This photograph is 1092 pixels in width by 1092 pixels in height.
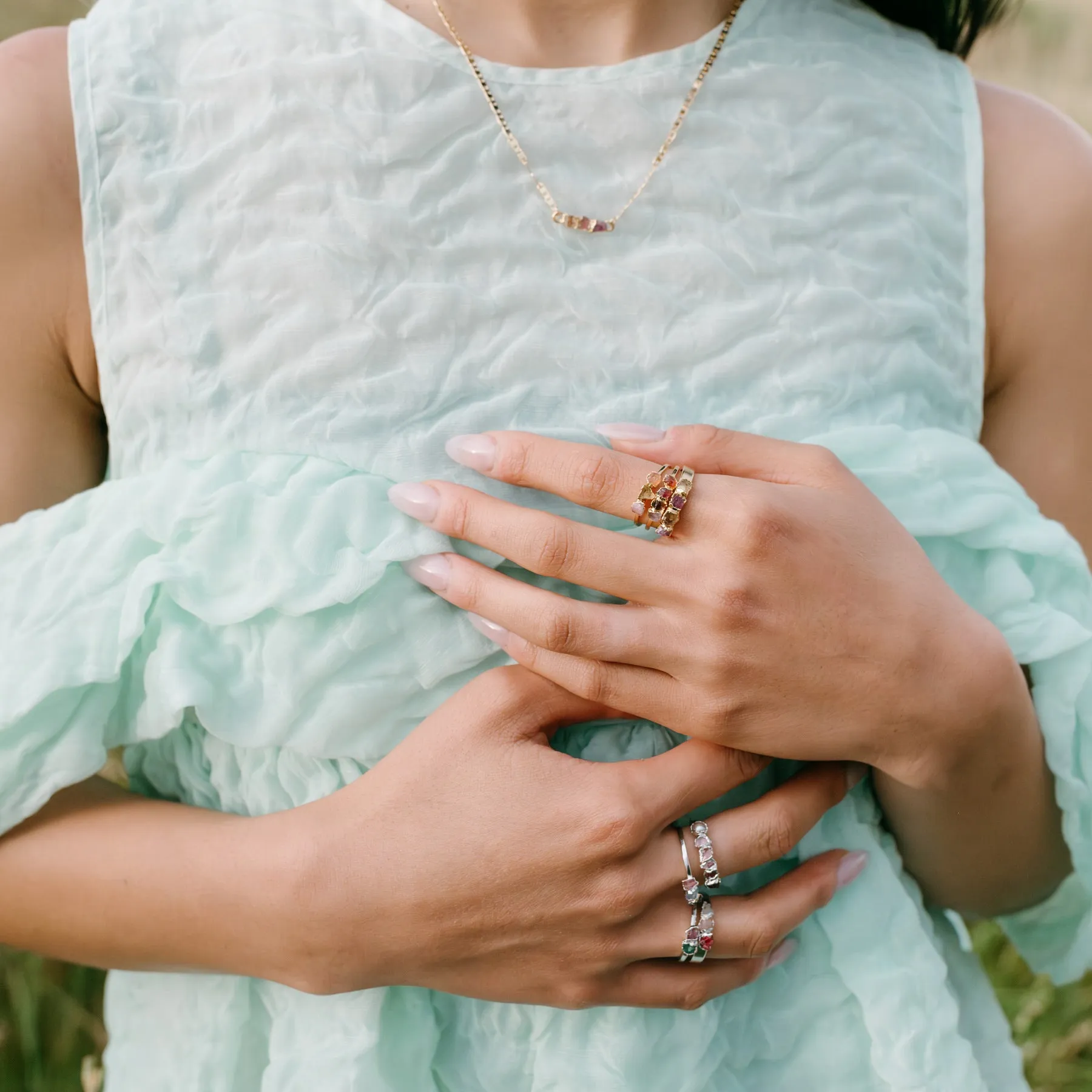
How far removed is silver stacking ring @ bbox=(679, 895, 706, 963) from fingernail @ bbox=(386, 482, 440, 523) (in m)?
0.39

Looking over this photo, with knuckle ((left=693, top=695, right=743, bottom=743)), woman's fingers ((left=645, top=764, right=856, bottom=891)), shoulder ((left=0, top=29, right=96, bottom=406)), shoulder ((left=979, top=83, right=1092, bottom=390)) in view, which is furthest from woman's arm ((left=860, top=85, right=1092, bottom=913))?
shoulder ((left=0, top=29, right=96, bottom=406))

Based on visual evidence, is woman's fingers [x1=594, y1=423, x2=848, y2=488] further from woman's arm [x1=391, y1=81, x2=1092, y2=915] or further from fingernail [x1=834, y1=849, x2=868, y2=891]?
fingernail [x1=834, y1=849, x2=868, y2=891]

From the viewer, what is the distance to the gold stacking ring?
813 mm

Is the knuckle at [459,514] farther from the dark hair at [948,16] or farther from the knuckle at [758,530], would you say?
the dark hair at [948,16]

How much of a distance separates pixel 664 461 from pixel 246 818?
0.47 meters

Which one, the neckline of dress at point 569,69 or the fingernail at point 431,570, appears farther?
the neckline of dress at point 569,69

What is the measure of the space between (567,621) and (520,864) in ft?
0.63

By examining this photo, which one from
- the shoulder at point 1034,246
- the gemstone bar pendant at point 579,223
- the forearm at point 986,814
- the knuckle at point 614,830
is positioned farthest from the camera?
the shoulder at point 1034,246

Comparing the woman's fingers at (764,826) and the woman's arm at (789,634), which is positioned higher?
the woman's arm at (789,634)

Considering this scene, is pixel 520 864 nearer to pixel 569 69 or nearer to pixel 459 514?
pixel 459 514

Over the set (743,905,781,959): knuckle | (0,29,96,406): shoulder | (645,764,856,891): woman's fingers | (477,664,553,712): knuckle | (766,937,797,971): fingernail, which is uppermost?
(0,29,96,406): shoulder

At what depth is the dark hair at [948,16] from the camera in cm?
119

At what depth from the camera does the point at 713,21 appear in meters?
1.12

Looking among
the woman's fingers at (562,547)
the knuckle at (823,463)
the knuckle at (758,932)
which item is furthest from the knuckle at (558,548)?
the knuckle at (758,932)
